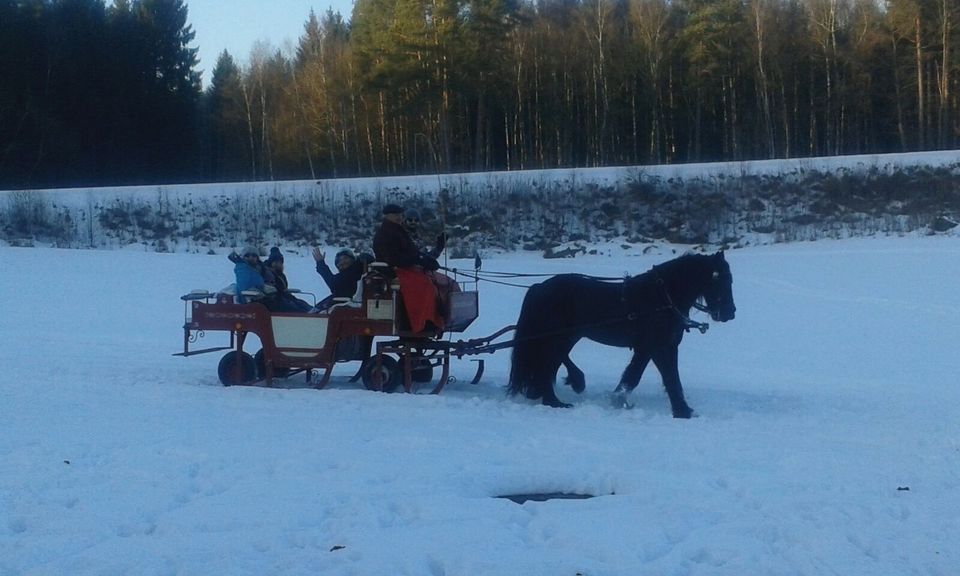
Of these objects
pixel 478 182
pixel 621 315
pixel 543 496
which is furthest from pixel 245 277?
pixel 478 182

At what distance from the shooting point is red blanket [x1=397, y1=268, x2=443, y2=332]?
10.1m

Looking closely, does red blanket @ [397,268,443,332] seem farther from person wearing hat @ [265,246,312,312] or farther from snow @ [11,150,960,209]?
snow @ [11,150,960,209]

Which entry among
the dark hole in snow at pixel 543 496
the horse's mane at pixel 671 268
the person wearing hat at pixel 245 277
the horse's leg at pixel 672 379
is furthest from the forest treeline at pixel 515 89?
the dark hole in snow at pixel 543 496

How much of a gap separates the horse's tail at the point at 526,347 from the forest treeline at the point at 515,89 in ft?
104

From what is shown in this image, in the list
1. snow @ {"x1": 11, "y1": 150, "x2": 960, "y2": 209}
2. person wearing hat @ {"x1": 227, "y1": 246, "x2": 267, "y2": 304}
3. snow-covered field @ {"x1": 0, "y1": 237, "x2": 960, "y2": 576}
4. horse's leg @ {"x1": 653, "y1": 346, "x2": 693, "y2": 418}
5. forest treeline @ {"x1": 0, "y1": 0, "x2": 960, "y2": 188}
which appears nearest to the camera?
snow-covered field @ {"x1": 0, "y1": 237, "x2": 960, "y2": 576}

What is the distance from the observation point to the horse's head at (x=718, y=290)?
9.70m

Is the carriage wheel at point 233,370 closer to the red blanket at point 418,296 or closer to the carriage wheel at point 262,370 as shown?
the carriage wheel at point 262,370

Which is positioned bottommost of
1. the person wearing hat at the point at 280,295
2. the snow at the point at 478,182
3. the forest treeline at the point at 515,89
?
the person wearing hat at the point at 280,295

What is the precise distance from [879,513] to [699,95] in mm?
40612

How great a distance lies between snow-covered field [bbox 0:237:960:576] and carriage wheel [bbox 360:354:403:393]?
244 mm

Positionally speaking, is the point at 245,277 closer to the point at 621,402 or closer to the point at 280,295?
the point at 280,295

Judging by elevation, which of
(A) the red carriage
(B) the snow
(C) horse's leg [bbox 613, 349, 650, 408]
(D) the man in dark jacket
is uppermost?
(B) the snow

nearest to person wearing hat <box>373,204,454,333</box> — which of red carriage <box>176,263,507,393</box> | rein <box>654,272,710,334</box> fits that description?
red carriage <box>176,263,507,393</box>

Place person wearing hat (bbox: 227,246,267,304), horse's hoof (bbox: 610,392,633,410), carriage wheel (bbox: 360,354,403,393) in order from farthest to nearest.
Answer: person wearing hat (bbox: 227,246,267,304), carriage wheel (bbox: 360,354,403,393), horse's hoof (bbox: 610,392,633,410)
